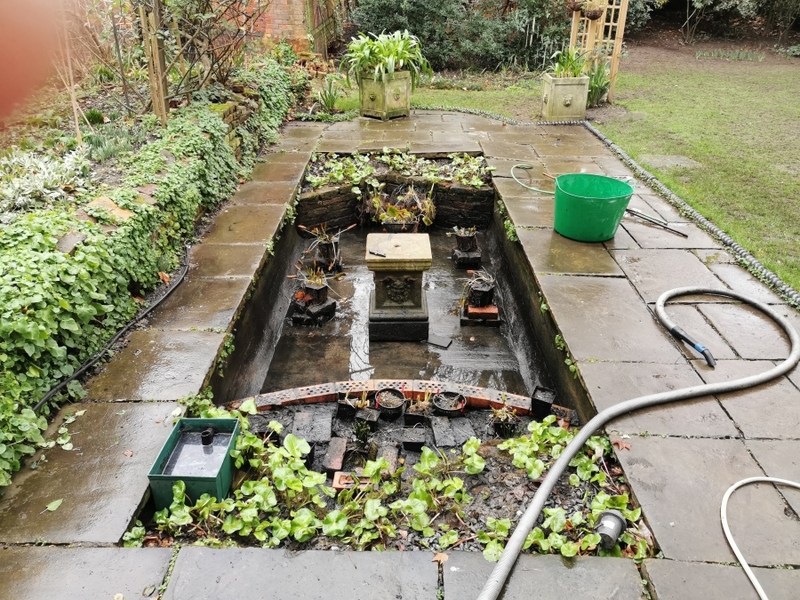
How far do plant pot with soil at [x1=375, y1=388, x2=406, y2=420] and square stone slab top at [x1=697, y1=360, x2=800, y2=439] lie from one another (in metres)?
1.54

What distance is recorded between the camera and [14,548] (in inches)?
76.3

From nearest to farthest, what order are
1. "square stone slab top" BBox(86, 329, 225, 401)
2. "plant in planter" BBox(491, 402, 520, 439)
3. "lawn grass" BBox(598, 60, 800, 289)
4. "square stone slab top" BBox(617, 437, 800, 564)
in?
"square stone slab top" BBox(617, 437, 800, 564) → "square stone slab top" BBox(86, 329, 225, 401) → "plant in planter" BBox(491, 402, 520, 439) → "lawn grass" BBox(598, 60, 800, 289)

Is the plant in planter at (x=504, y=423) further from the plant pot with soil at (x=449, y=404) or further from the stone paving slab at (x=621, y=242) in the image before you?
the stone paving slab at (x=621, y=242)

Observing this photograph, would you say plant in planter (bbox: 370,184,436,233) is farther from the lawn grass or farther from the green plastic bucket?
the lawn grass

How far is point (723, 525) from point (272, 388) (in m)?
2.61

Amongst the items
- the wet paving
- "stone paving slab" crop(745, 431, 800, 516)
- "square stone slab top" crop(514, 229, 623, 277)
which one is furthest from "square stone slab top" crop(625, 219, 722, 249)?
"stone paving slab" crop(745, 431, 800, 516)

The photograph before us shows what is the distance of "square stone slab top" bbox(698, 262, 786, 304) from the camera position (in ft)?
11.5

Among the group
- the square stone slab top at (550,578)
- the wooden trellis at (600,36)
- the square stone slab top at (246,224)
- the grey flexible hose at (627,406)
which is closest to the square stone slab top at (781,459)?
the grey flexible hose at (627,406)

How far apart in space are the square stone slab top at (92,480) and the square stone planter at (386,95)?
5.71 m

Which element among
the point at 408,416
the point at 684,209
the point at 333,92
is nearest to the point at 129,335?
the point at 408,416

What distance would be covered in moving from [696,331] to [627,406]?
0.96 meters

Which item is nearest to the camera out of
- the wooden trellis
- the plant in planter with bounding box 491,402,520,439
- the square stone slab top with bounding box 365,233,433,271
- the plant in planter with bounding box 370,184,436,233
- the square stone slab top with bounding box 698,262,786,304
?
the plant in planter with bounding box 491,402,520,439

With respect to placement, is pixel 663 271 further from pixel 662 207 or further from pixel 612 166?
pixel 612 166

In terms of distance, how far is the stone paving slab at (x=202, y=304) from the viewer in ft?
10.6
